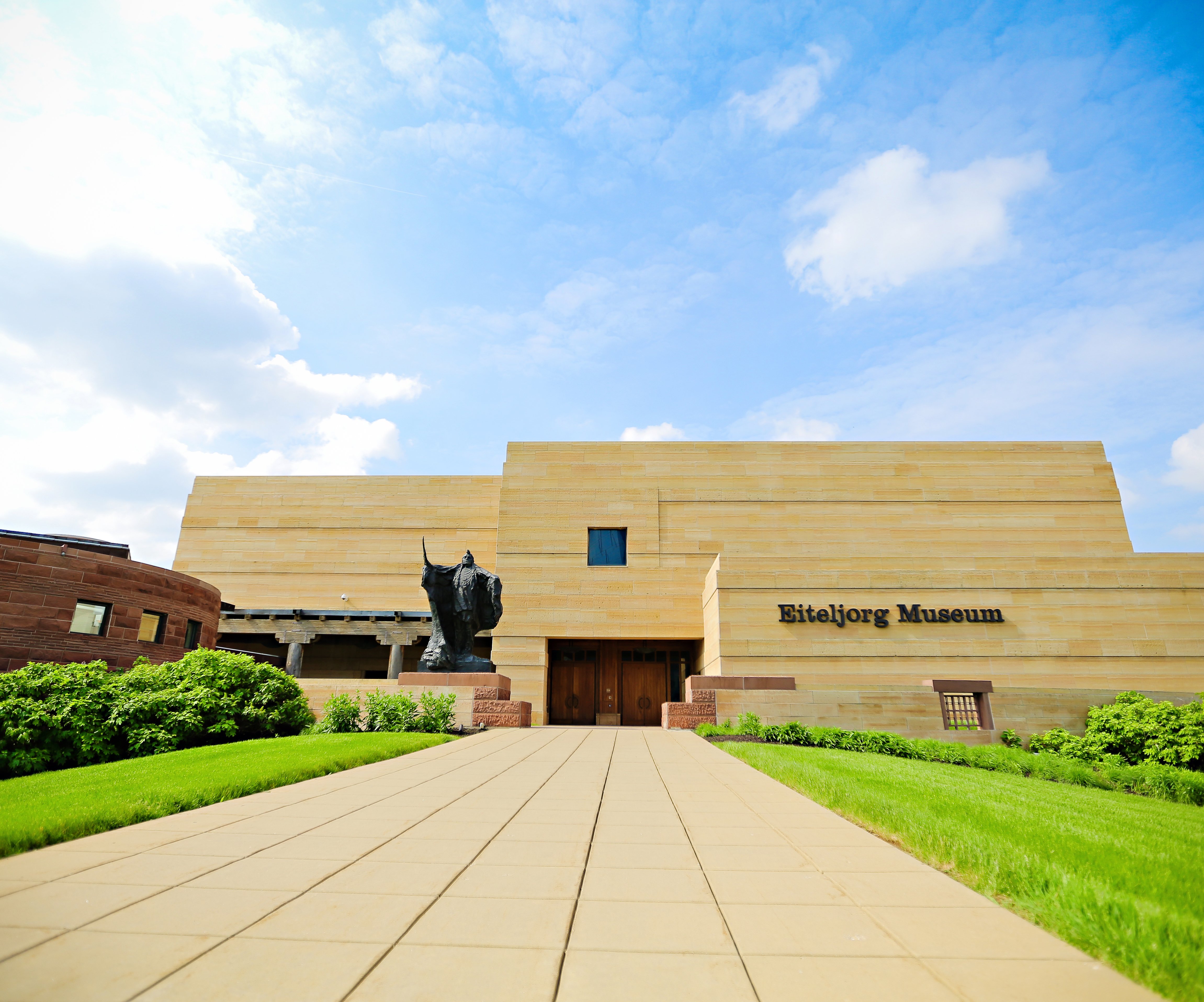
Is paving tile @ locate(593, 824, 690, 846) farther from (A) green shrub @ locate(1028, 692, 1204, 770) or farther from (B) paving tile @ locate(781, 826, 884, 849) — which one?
(A) green shrub @ locate(1028, 692, 1204, 770)

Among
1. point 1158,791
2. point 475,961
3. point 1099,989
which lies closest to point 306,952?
point 475,961

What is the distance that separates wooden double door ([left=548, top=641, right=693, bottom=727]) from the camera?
94.8ft

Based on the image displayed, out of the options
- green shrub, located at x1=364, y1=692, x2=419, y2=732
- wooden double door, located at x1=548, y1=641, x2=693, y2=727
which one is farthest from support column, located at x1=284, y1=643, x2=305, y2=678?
green shrub, located at x1=364, y1=692, x2=419, y2=732

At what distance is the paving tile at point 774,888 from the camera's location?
3.38 metres

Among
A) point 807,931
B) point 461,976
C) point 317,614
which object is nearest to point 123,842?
point 461,976

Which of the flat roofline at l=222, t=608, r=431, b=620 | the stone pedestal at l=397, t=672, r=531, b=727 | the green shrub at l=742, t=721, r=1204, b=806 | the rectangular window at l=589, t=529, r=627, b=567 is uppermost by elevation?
the rectangular window at l=589, t=529, r=627, b=567

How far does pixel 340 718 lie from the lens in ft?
46.6

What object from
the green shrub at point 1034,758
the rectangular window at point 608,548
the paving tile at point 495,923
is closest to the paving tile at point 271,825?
the paving tile at point 495,923

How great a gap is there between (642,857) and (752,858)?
0.74 metres

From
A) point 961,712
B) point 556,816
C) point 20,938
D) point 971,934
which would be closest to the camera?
point 20,938

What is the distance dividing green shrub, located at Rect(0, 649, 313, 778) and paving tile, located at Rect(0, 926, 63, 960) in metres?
7.96

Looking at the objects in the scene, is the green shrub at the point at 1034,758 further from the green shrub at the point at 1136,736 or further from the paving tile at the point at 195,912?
the paving tile at the point at 195,912

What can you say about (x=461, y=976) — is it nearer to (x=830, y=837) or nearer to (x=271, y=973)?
(x=271, y=973)

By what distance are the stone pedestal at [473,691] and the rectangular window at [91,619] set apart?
28.4 feet
